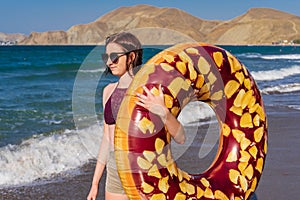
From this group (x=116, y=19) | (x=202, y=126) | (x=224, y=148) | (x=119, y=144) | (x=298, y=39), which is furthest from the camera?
(x=116, y=19)

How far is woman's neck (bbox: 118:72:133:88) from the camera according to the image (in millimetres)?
2996

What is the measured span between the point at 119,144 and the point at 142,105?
269 millimetres

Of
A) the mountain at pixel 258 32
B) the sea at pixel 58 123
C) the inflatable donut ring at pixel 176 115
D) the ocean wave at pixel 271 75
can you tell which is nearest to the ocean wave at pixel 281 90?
the sea at pixel 58 123

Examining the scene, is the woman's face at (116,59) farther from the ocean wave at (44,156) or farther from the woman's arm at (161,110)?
the ocean wave at (44,156)

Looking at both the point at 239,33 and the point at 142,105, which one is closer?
the point at 142,105

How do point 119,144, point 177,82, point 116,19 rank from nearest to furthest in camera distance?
point 119,144
point 177,82
point 116,19

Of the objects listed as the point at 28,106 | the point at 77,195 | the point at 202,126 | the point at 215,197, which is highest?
the point at 215,197

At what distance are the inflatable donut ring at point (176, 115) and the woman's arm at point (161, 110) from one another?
1.4 inches

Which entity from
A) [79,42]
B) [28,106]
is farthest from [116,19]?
[28,106]

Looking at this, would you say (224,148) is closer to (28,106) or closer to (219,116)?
(219,116)

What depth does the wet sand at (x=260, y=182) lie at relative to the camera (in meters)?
4.86

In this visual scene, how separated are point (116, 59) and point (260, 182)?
2803mm

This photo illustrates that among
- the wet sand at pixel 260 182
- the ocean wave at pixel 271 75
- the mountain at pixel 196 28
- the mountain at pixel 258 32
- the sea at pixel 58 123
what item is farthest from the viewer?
the mountain at pixel 196 28

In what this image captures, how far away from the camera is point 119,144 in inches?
116
